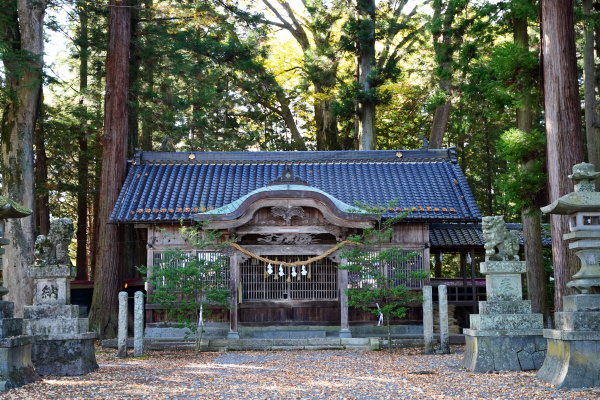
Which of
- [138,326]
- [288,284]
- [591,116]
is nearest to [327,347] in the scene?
[288,284]

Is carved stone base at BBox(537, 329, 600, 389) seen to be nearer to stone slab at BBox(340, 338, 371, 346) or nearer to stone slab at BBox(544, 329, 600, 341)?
stone slab at BBox(544, 329, 600, 341)

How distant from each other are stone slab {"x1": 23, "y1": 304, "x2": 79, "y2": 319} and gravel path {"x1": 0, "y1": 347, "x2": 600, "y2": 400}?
1044mm

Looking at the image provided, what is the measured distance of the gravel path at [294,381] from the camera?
7562mm

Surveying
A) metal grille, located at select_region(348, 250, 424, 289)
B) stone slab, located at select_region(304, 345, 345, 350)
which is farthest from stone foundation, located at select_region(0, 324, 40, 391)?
metal grille, located at select_region(348, 250, 424, 289)

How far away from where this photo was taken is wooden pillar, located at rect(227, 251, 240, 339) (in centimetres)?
1439

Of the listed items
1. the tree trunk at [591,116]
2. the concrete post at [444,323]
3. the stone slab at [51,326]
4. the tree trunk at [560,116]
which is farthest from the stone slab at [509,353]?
the stone slab at [51,326]

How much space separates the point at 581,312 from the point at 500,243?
1989 mm

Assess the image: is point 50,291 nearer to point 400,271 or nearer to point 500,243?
point 500,243

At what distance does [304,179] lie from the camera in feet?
57.2

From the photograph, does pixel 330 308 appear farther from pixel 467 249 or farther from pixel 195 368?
pixel 195 368

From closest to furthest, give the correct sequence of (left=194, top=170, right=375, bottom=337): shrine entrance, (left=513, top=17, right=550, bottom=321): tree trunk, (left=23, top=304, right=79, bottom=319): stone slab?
(left=23, top=304, right=79, bottom=319): stone slab, (left=513, top=17, right=550, bottom=321): tree trunk, (left=194, top=170, right=375, bottom=337): shrine entrance

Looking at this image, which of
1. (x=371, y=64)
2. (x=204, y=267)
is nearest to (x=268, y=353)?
(x=204, y=267)

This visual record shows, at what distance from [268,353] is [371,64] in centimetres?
1253

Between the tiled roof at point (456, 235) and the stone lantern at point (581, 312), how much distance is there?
8465mm
